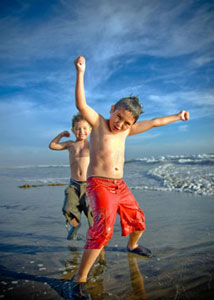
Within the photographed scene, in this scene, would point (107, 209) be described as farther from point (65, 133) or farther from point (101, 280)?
point (65, 133)

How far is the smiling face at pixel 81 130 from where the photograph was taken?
13.8 feet

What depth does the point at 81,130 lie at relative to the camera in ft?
13.9

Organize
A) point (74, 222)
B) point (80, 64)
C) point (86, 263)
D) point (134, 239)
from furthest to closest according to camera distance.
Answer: point (74, 222)
point (134, 239)
point (80, 64)
point (86, 263)

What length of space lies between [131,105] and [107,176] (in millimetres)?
804

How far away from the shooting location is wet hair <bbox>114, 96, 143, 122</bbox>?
2680 mm

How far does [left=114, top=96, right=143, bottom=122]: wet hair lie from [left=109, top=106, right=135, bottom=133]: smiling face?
0.03m

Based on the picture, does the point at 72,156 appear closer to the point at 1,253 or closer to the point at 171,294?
the point at 1,253

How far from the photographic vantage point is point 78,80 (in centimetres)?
238

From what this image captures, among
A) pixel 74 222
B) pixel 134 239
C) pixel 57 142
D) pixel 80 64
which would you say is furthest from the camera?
pixel 57 142

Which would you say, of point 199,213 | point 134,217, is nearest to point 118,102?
point 134,217

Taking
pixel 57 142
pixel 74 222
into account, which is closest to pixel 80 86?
pixel 57 142

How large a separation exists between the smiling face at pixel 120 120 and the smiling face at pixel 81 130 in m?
1.49

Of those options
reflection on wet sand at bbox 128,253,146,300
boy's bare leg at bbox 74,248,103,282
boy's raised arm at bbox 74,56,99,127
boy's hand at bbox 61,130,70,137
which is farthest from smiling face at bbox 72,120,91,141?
boy's bare leg at bbox 74,248,103,282

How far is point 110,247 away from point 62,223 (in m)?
1.40
